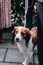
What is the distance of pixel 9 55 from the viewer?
5199 millimetres

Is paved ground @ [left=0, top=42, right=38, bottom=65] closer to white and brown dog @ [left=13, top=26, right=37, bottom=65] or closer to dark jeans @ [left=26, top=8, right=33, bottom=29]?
white and brown dog @ [left=13, top=26, right=37, bottom=65]

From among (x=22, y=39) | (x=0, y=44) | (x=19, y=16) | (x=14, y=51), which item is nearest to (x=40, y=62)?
(x=22, y=39)

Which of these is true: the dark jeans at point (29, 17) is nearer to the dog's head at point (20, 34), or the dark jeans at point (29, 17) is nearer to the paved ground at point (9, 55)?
the paved ground at point (9, 55)

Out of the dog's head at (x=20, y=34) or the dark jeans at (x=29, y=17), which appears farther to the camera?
the dark jeans at (x=29, y=17)

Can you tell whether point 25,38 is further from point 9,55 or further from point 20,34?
point 9,55

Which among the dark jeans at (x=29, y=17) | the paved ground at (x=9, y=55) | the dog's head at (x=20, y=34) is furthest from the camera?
the dark jeans at (x=29, y=17)

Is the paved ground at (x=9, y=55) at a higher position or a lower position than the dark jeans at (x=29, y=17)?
lower

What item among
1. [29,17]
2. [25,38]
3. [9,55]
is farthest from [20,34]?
[29,17]

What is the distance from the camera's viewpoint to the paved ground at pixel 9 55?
4.81 m

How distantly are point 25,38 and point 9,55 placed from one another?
102 cm

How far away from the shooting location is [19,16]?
21.1ft

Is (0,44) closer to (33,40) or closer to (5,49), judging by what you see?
(5,49)

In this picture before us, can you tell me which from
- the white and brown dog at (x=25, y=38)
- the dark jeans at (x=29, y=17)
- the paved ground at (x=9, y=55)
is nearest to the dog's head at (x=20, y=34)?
the white and brown dog at (x=25, y=38)

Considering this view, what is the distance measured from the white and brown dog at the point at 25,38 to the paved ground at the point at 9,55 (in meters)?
0.24
